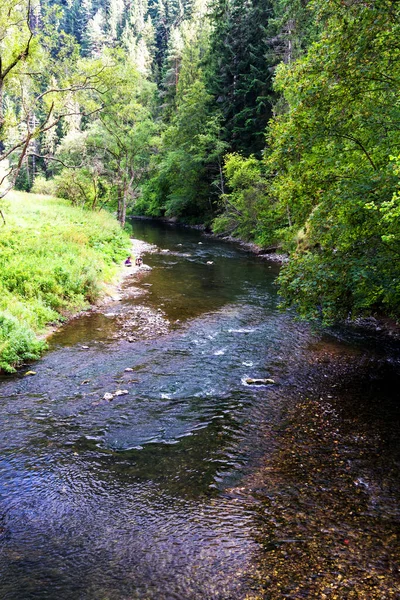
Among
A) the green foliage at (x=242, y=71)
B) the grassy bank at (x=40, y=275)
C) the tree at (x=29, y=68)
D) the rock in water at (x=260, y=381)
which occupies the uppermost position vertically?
the green foliage at (x=242, y=71)

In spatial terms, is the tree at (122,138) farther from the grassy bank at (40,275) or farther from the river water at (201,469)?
the river water at (201,469)

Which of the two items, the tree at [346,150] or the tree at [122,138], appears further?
the tree at [122,138]

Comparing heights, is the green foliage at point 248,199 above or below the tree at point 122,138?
below

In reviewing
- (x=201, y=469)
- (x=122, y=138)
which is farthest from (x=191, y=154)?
(x=201, y=469)

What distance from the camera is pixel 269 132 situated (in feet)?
90.1

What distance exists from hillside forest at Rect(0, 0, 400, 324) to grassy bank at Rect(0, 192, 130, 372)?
2.99m

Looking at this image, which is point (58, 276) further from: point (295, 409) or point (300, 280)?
point (295, 409)

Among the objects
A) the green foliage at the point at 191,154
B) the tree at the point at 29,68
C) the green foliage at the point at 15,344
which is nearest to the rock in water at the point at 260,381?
the green foliage at the point at 15,344

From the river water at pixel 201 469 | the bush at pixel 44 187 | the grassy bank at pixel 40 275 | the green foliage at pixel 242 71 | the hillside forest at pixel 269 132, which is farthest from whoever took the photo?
the bush at pixel 44 187

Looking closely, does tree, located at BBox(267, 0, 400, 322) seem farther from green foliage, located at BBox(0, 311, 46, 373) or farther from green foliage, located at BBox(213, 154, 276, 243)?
green foliage, located at BBox(213, 154, 276, 243)

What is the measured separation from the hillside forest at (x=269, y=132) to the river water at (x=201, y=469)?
2.79 m

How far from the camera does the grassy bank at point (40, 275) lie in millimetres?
12299

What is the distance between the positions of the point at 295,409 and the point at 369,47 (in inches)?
321

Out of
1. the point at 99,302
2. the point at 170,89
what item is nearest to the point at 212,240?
the point at 99,302
